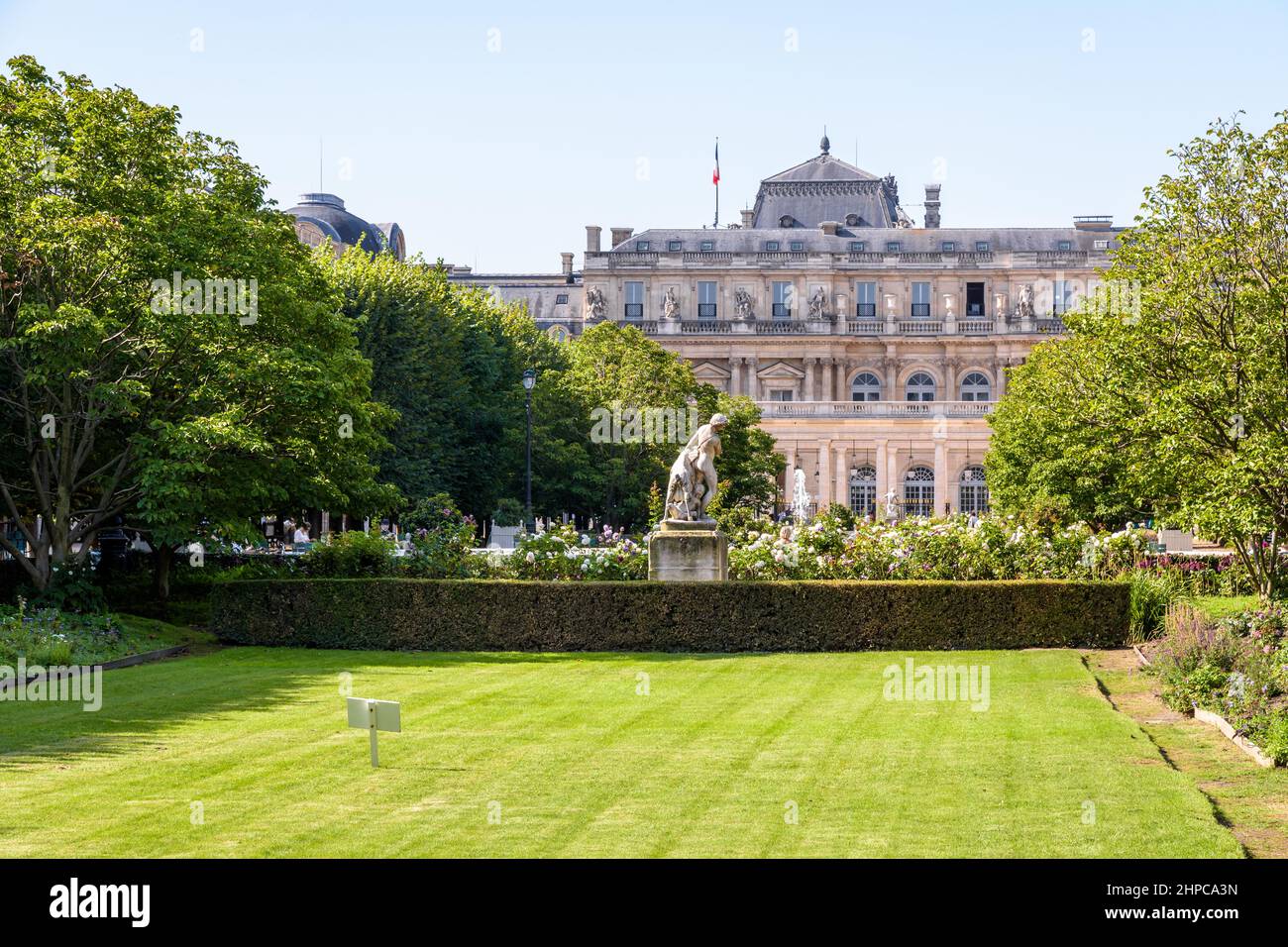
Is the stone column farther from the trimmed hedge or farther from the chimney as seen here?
the trimmed hedge

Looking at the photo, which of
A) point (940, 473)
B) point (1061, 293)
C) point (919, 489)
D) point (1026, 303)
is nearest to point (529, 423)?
point (940, 473)

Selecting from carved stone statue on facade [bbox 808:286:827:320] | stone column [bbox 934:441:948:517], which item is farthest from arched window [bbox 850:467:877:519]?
carved stone statue on facade [bbox 808:286:827:320]

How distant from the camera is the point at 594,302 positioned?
348ft

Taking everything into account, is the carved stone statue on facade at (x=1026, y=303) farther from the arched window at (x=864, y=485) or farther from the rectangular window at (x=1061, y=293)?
the arched window at (x=864, y=485)

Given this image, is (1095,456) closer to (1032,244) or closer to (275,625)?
(275,625)

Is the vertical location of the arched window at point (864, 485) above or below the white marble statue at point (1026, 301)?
below

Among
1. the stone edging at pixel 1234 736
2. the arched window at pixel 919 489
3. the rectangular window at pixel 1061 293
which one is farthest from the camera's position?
the rectangular window at pixel 1061 293

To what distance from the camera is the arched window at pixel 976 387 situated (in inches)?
4134

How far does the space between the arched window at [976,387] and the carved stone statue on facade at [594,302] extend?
75.8 feet

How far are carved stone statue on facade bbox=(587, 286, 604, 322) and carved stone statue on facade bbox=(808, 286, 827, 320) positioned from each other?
13094 millimetres

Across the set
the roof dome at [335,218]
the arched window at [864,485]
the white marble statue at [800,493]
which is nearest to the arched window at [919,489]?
the arched window at [864,485]

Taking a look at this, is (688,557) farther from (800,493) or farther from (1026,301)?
(1026,301)

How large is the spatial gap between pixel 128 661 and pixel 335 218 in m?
72.0

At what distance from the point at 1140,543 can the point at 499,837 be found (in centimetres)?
2315
